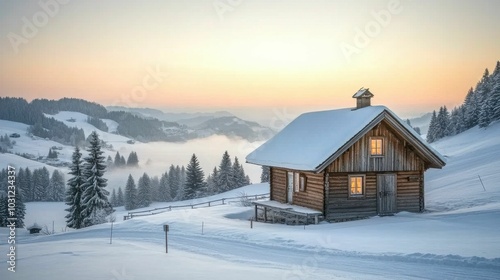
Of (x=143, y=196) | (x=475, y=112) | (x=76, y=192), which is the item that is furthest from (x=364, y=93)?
(x=143, y=196)

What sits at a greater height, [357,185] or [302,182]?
[302,182]

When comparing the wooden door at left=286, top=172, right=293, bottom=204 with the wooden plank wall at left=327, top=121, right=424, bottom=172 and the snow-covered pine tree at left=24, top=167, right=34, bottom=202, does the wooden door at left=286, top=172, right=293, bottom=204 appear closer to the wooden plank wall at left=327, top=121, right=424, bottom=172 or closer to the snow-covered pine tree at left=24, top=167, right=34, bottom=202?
the wooden plank wall at left=327, top=121, right=424, bottom=172

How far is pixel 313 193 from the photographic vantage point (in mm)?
27266

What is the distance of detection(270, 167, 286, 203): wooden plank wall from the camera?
102 feet

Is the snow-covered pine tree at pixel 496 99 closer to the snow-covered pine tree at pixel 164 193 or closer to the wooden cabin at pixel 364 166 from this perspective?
the wooden cabin at pixel 364 166

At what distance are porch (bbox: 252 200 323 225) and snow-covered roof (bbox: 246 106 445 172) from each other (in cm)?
298

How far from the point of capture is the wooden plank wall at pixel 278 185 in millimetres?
31227

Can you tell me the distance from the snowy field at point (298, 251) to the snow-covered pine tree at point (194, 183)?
169ft

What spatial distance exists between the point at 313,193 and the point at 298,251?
32.6 feet

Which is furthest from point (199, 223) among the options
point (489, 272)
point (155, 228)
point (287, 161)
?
point (489, 272)

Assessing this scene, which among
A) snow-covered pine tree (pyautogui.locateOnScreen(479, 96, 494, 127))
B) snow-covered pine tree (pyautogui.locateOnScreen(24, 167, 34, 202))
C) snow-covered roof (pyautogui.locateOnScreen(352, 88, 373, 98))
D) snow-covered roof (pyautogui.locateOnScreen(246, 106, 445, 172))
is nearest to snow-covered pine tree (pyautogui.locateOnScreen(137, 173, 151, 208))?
snow-covered pine tree (pyautogui.locateOnScreen(24, 167, 34, 202))

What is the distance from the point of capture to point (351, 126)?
2692cm

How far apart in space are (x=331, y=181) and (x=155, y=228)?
1207 cm

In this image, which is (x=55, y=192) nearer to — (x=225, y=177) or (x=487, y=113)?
(x=225, y=177)
